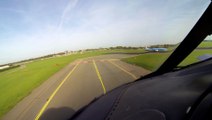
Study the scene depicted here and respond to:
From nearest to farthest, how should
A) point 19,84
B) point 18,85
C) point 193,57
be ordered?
point 193,57 < point 18,85 < point 19,84

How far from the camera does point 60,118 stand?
20.5ft

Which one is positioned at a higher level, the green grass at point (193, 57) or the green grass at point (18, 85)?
the green grass at point (193, 57)

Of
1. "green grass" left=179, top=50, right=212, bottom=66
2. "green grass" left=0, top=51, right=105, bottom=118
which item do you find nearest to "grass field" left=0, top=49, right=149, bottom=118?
"green grass" left=0, top=51, right=105, bottom=118

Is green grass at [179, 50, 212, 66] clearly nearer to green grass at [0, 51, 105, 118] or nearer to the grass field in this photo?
the grass field

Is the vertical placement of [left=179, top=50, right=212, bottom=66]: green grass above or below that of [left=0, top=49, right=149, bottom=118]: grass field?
above

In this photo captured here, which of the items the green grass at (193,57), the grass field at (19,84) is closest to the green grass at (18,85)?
the grass field at (19,84)

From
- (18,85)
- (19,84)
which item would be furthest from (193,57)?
(19,84)

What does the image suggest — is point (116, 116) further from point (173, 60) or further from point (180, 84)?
point (173, 60)

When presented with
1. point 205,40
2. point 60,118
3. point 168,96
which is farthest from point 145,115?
point 60,118

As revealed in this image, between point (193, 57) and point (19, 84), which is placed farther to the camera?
point (19, 84)

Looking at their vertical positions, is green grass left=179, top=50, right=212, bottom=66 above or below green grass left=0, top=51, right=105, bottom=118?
above

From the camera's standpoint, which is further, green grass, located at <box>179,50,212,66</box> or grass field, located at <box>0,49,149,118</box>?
grass field, located at <box>0,49,149,118</box>

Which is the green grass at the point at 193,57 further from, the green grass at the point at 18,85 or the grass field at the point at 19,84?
the green grass at the point at 18,85

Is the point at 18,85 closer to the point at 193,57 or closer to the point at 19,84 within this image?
the point at 19,84
